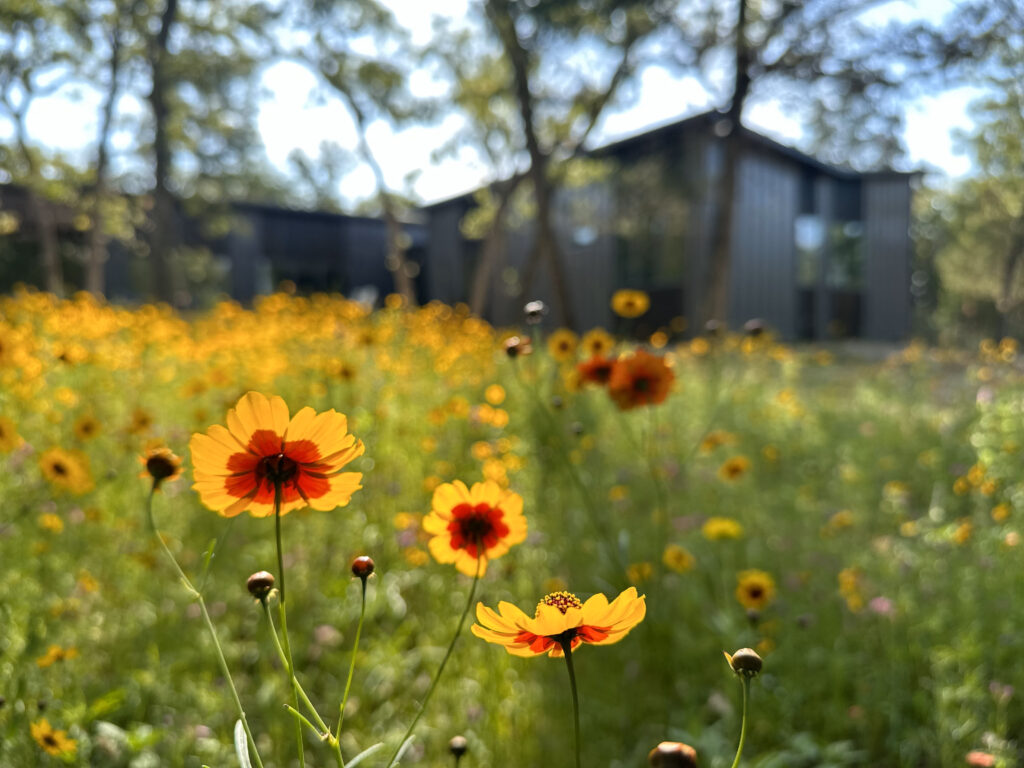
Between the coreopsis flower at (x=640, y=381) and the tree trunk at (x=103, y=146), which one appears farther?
the tree trunk at (x=103, y=146)

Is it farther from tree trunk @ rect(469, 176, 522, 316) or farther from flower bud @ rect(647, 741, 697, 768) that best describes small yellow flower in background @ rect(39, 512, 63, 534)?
tree trunk @ rect(469, 176, 522, 316)

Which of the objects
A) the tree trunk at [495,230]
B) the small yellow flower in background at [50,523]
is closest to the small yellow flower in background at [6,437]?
the small yellow flower in background at [50,523]

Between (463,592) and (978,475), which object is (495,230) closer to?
(978,475)

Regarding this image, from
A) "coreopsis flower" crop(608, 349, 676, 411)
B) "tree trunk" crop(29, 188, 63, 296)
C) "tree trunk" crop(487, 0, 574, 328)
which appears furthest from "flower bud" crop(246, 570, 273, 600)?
"tree trunk" crop(29, 188, 63, 296)

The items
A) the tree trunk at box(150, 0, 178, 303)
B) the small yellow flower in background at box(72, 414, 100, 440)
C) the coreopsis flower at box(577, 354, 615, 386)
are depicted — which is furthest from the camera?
the tree trunk at box(150, 0, 178, 303)

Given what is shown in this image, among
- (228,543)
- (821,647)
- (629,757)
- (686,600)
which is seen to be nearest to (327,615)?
(228,543)

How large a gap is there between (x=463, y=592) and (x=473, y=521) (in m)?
1.35

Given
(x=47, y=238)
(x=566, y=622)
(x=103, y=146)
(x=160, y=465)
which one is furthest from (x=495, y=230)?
(x=566, y=622)

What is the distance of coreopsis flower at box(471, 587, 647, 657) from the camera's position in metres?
0.51

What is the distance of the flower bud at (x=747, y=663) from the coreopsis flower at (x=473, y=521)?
10.2 inches

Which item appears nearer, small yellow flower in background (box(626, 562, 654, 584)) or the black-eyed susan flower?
the black-eyed susan flower

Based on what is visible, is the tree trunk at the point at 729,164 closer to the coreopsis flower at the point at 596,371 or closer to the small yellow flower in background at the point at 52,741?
the coreopsis flower at the point at 596,371

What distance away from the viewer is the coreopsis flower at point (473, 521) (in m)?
0.73

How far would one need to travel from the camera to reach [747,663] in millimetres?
502
